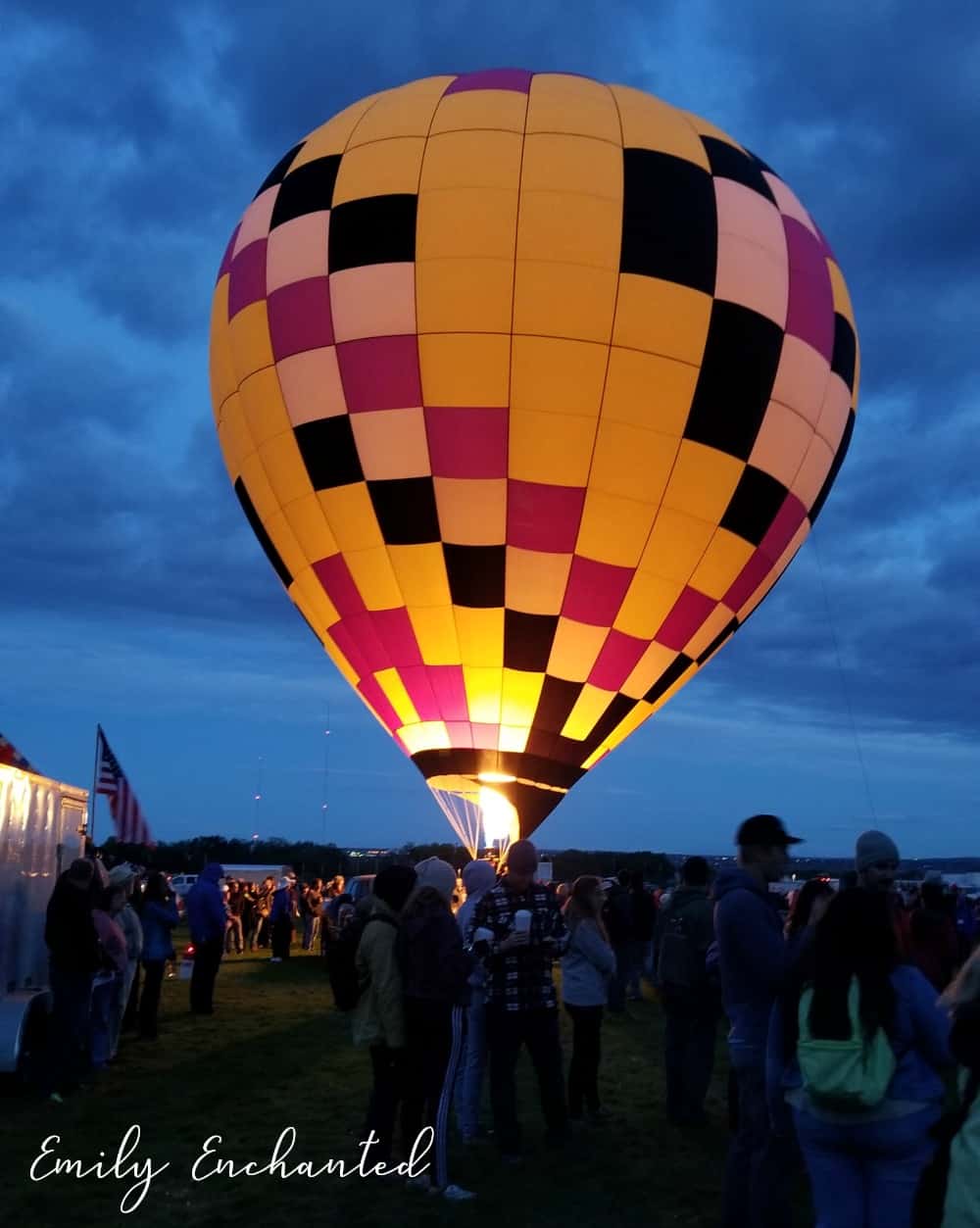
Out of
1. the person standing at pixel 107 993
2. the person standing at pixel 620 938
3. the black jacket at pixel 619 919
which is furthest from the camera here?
the black jacket at pixel 619 919

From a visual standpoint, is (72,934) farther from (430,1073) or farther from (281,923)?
(281,923)

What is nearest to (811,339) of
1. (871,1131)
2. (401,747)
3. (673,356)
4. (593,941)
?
(673,356)

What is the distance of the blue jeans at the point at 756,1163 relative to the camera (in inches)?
134

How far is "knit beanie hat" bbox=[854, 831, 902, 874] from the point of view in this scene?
13.8 feet

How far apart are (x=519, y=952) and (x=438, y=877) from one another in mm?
484

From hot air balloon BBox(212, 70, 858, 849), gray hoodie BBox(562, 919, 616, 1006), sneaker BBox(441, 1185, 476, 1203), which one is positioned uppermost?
hot air balloon BBox(212, 70, 858, 849)

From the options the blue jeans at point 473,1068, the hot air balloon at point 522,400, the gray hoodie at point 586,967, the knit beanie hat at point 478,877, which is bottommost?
the blue jeans at point 473,1068

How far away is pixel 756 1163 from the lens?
3500 millimetres

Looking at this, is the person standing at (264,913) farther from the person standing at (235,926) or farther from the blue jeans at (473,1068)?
the blue jeans at (473,1068)

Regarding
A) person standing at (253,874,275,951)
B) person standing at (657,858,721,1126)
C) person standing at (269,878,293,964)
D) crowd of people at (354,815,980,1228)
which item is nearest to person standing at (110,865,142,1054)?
crowd of people at (354,815,980,1228)

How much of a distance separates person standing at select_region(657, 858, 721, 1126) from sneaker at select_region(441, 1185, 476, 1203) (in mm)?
1501

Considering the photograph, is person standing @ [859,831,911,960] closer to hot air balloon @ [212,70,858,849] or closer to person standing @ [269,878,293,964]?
hot air balloon @ [212,70,858,849]

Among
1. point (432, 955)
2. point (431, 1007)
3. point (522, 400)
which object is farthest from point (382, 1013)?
point (522, 400)

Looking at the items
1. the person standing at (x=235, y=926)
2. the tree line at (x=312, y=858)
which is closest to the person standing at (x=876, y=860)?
the person standing at (x=235, y=926)
